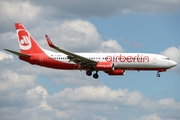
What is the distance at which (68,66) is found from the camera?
4567 inches

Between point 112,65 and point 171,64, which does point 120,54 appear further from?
point 171,64

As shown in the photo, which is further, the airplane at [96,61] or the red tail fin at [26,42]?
the red tail fin at [26,42]

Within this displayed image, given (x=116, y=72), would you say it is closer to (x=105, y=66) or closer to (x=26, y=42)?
(x=105, y=66)

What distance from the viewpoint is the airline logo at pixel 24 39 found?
400ft

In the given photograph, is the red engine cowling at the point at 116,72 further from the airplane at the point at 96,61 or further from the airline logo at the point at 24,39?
the airline logo at the point at 24,39

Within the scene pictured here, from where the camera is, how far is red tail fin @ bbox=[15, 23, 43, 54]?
396ft

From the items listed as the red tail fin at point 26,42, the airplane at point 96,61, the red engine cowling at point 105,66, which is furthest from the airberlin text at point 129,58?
the red tail fin at point 26,42

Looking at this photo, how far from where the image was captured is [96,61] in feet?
372

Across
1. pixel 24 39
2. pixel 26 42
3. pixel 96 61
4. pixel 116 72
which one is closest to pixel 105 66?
pixel 96 61

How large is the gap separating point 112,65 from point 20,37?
85.1 feet

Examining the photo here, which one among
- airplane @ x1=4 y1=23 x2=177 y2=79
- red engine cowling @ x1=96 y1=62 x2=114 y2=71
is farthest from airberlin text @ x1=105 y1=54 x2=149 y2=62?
red engine cowling @ x1=96 y1=62 x2=114 y2=71

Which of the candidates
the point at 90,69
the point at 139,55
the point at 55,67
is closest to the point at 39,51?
the point at 55,67

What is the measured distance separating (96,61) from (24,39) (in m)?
20.7

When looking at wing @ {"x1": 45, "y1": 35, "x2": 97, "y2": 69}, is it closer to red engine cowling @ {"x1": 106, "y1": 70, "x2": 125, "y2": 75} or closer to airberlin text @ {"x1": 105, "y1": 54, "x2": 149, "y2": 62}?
airberlin text @ {"x1": 105, "y1": 54, "x2": 149, "y2": 62}
